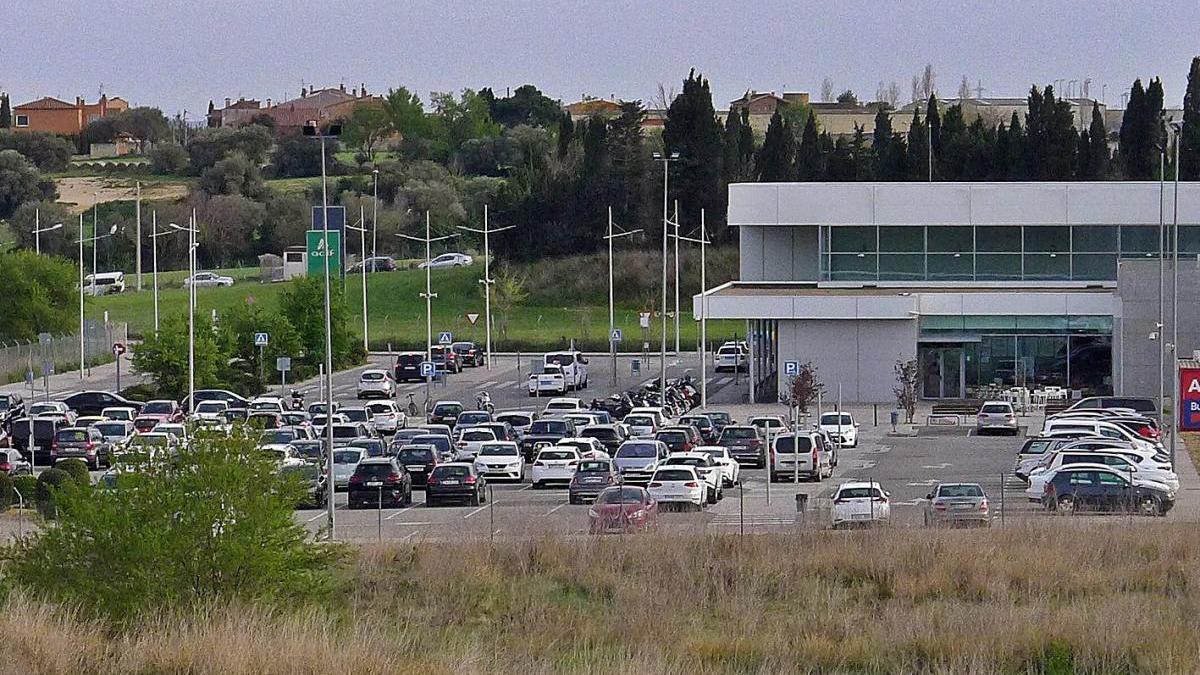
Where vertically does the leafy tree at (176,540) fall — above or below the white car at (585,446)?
above

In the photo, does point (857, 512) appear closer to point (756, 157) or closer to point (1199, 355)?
point (1199, 355)

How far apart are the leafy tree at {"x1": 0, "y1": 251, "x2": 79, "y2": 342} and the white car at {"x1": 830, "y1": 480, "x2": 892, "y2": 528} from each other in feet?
194

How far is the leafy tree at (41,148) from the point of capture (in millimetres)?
186500

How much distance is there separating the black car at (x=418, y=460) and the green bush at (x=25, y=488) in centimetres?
848

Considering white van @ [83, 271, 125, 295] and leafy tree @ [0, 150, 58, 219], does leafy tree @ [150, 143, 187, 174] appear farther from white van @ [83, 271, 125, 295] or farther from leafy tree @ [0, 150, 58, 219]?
white van @ [83, 271, 125, 295]

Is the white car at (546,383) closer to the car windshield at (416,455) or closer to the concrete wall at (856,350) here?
the concrete wall at (856,350)

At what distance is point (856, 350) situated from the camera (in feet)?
248

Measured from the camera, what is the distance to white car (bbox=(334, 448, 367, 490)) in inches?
1789

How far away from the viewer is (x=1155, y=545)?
32688 mm

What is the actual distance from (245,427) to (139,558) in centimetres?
257

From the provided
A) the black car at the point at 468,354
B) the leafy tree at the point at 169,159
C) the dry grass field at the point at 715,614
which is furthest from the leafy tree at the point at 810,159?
the leafy tree at the point at 169,159

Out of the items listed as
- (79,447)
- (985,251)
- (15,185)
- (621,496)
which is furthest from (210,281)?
(621,496)

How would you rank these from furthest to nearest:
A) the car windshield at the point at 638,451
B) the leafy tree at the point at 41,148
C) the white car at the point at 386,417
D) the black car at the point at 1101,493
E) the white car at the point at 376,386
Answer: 1. the leafy tree at the point at 41,148
2. the white car at the point at 376,386
3. the white car at the point at 386,417
4. the car windshield at the point at 638,451
5. the black car at the point at 1101,493

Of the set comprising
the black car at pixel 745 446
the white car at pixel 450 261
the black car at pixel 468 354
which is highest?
the white car at pixel 450 261
